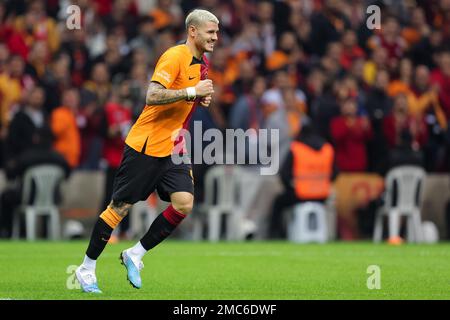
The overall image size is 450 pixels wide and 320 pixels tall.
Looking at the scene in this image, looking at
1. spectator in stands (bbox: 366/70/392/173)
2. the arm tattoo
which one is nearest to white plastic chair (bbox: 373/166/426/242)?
spectator in stands (bbox: 366/70/392/173)

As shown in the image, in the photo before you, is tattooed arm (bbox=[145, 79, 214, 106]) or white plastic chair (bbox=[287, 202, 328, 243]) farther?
white plastic chair (bbox=[287, 202, 328, 243])

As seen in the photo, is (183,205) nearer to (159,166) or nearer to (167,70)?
(159,166)

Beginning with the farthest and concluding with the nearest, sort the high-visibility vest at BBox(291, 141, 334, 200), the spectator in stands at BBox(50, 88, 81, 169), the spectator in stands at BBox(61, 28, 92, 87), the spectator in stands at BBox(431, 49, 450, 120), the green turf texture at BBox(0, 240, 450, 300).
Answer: the spectator in stands at BBox(61, 28, 92, 87) → the spectator in stands at BBox(431, 49, 450, 120) → the spectator in stands at BBox(50, 88, 81, 169) → the high-visibility vest at BBox(291, 141, 334, 200) → the green turf texture at BBox(0, 240, 450, 300)

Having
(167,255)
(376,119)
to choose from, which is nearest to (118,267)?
(167,255)

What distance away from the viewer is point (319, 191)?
19.5 m

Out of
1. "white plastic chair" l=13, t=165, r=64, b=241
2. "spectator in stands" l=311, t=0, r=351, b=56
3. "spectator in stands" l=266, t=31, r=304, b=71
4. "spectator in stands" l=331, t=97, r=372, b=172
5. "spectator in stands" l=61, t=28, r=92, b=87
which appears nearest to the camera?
"white plastic chair" l=13, t=165, r=64, b=241

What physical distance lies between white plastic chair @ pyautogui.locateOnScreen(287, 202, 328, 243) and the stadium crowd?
1534 mm

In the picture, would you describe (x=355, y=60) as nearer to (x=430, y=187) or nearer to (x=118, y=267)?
(x=430, y=187)

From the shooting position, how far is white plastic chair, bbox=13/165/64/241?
19.2 metres

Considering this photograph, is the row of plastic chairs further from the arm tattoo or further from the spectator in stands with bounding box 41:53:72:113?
the arm tattoo

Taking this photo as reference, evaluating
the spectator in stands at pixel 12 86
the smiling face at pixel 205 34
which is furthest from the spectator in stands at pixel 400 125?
the smiling face at pixel 205 34

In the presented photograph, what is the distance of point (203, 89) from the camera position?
1058 cm
